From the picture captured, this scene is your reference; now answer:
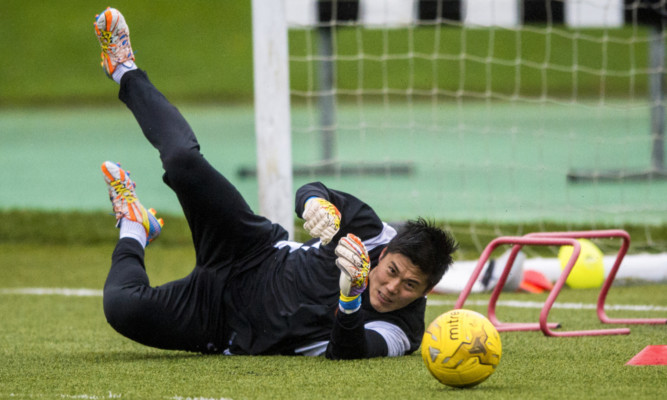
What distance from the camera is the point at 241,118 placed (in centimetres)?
2370

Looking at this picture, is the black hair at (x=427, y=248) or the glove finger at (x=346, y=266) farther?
the black hair at (x=427, y=248)

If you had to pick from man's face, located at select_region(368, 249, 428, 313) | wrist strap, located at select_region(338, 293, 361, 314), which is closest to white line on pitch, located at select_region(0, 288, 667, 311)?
man's face, located at select_region(368, 249, 428, 313)

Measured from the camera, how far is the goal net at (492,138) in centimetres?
845

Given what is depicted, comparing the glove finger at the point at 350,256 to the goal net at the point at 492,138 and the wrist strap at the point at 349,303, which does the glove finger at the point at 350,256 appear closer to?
the wrist strap at the point at 349,303

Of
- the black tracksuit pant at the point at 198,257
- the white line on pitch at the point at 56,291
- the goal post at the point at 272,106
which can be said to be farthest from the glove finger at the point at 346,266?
the white line on pitch at the point at 56,291

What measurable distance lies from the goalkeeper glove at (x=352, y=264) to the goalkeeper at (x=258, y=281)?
21 centimetres

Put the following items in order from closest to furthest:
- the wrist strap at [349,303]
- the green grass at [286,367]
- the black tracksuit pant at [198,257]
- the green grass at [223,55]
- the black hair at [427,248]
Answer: the green grass at [286,367] < the wrist strap at [349,303] < the black hair at [427,248] < the black tracksuit pant at [198,257] < the green grass at [223,55]

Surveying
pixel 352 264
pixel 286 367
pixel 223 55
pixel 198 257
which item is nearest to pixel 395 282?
pixel 352 264

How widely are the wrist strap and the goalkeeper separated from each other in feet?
0.37

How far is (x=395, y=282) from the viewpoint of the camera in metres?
4.14

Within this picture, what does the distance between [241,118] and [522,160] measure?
10.8 metres

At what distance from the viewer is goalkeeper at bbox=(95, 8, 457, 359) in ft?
13.6

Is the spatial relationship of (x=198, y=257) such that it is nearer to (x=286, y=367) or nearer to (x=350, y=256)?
(x=286, y=367)

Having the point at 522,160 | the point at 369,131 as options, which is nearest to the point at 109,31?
the point at 522,160
